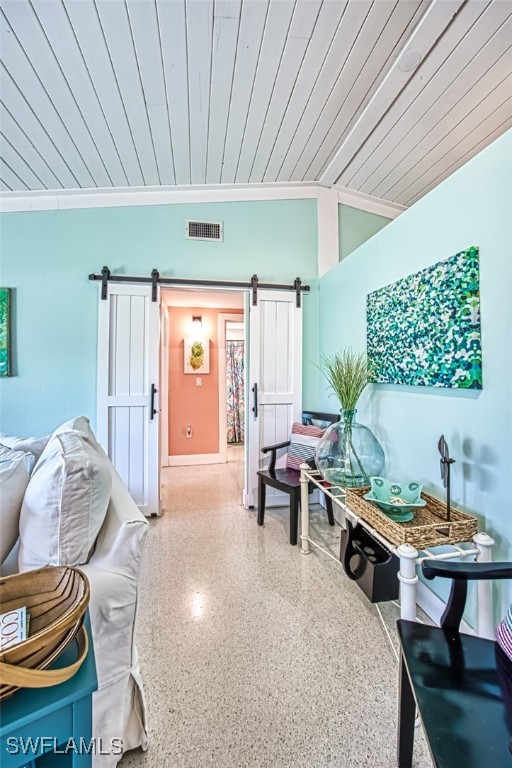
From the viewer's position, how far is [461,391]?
1.56 meters

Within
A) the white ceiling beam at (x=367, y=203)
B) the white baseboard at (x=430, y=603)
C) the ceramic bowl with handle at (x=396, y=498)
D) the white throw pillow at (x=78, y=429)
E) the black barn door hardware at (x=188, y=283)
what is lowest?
the white baseboard at (x=430, y=603)

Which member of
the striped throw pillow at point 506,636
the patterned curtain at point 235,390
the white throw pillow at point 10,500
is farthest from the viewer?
the patterned curtain at point 235,390

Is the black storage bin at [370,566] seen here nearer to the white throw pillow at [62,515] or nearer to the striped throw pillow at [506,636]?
the striped throw pillow at [506,636]

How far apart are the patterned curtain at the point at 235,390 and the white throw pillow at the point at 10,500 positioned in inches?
209

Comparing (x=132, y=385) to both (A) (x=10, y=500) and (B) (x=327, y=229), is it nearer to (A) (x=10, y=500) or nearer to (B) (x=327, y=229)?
(A) (x=10, y=500)

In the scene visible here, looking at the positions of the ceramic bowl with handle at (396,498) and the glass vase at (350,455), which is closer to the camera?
the ceramic bowl with handle at (396,498)

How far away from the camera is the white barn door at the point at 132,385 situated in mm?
2957

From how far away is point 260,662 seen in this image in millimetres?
1465

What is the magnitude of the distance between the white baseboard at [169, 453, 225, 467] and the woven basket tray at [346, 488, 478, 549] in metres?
3.36

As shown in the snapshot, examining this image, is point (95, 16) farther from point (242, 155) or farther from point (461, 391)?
point (461, 391)

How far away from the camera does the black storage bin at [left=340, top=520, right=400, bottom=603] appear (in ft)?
5.57

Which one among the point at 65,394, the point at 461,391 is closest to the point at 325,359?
the point at 461,391

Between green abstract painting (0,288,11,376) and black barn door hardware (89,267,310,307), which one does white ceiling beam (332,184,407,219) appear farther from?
green abstract painting (0,288,11,376)

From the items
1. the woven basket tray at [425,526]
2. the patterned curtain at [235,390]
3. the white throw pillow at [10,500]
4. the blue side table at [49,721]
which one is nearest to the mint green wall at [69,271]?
the white throw pillow at [10,500]
